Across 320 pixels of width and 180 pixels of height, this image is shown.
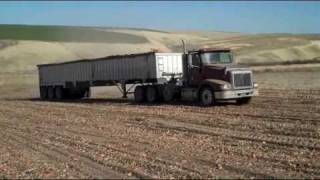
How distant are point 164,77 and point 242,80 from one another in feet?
16.9

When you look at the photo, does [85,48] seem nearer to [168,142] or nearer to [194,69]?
[194,69]

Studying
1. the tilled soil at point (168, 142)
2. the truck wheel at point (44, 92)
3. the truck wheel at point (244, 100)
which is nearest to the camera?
the tilled soil at point (168, 142)

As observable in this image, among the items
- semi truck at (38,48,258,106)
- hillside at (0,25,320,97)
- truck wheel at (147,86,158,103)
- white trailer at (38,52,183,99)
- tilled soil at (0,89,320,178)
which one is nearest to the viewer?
tilled soil at (0,89,320,178)

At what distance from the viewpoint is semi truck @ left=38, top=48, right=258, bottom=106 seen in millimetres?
26328

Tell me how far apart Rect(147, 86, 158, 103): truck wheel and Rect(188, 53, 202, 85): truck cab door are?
9.44 ft

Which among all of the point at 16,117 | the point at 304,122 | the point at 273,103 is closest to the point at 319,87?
the point at 273,103

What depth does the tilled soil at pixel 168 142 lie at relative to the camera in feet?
37.9

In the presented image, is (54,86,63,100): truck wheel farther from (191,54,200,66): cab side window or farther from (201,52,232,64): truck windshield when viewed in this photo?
(201,52,232,64): truck windshield

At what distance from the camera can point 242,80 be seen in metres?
26.4

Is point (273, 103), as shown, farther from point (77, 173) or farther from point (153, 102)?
point (77, 173)

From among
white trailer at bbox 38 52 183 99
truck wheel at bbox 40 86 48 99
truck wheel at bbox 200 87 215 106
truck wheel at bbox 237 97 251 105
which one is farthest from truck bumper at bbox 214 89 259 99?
truck wheel at bbox 40 86 48 99

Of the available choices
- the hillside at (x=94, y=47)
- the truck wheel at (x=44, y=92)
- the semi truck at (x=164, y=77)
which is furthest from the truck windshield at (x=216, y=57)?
the hillside at (x=94, y=47)

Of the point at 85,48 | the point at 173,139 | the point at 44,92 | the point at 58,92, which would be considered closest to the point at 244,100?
the point at 173,139

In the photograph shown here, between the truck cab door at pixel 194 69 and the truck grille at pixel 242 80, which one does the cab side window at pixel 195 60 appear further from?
the truck grille at pixel 242 80
